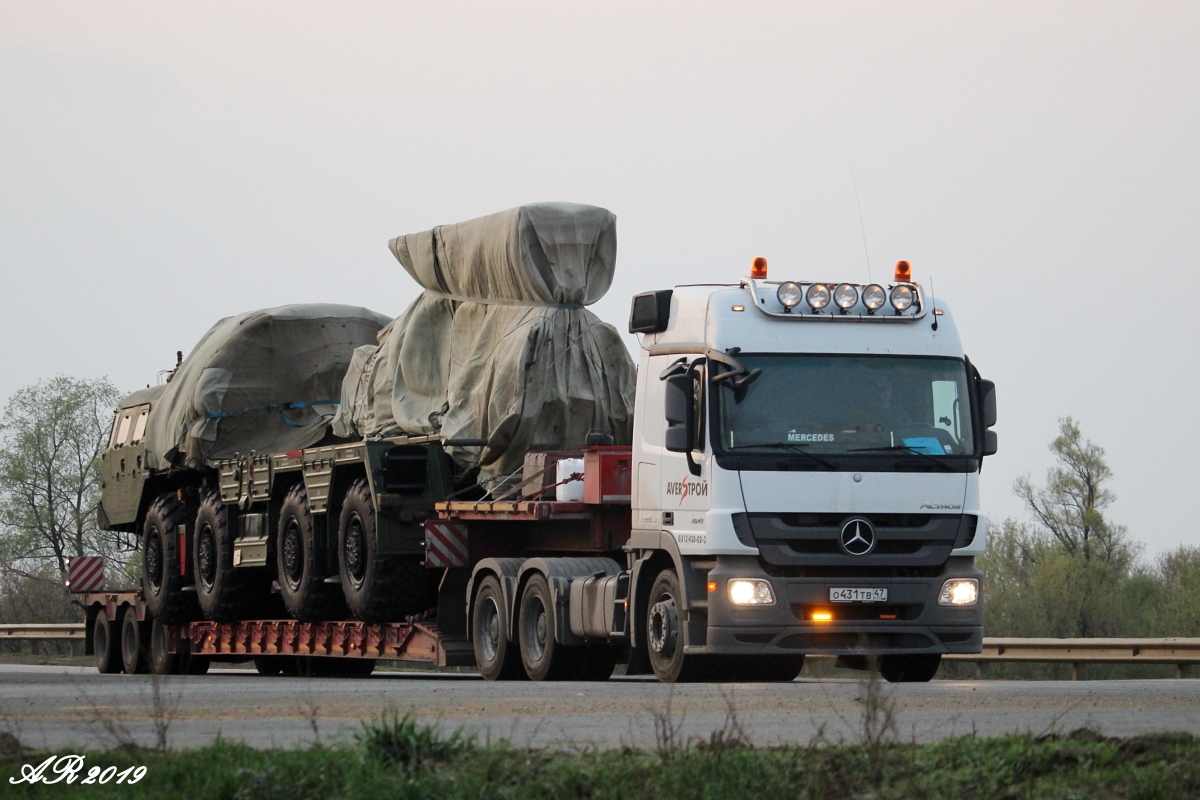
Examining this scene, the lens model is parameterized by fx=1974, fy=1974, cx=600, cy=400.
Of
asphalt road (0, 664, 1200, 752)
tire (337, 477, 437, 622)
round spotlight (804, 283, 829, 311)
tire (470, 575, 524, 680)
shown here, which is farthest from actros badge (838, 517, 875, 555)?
tire (337, 477, 437, 622)

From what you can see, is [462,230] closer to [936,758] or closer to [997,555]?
[936,758]

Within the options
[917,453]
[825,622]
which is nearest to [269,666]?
[825,622]

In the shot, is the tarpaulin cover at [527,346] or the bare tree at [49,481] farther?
the bare tree at [49,481]

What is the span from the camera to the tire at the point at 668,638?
15195 millimetres

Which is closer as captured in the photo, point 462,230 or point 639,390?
point 639,390

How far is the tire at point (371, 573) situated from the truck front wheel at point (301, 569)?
38.9 inches

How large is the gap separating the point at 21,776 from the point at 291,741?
1.60 metres

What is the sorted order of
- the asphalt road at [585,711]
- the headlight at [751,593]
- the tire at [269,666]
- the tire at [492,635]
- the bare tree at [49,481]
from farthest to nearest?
the bare tree at [49,481] → the tire at [269,666] → the tire at [492,635] → the headlight at [751,593] → the asphalt road at [585,711]

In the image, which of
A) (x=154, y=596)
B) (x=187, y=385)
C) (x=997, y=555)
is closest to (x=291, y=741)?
(x=187, y=385)

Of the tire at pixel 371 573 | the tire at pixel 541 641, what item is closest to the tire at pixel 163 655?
the tire at pixel 371 573

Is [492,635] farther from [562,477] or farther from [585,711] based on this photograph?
[585,711]

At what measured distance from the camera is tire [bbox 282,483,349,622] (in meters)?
21.0

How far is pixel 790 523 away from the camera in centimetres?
1498

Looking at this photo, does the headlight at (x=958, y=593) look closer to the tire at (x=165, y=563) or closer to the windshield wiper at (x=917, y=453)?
the windshield wiper at (x=917, y=453)
